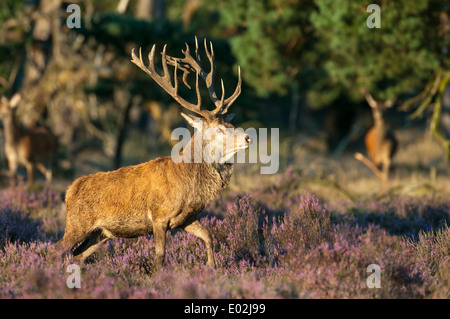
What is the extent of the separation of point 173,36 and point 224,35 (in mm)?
7746

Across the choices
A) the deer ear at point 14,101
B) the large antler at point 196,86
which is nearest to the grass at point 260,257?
the large antler at point 196,86

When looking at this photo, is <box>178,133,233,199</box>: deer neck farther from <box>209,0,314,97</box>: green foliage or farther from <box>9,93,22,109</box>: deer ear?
<box>9,93,22,109</box>: deer ear

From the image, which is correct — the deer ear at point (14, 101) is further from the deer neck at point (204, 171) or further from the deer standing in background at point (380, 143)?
the deer neck at point (204, 171)

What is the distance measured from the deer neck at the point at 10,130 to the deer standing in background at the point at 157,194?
29.1 ft

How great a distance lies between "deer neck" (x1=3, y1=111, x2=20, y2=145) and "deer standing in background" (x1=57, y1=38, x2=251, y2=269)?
8.87 m

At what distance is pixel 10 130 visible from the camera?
14273mm

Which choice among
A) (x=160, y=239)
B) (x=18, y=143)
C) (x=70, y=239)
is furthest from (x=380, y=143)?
(x=70, y=239)

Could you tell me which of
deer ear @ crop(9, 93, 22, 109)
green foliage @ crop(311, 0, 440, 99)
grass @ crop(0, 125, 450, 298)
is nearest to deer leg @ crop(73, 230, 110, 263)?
grass @ crop(0, 125, 450, 298)

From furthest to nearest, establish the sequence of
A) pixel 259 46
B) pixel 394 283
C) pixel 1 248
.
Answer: pixel 259 46 < pixel 1 248 < pixel 394 283

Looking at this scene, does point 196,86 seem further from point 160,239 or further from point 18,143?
point 18,143

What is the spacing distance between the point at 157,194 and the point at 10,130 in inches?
388

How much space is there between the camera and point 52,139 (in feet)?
49.8
